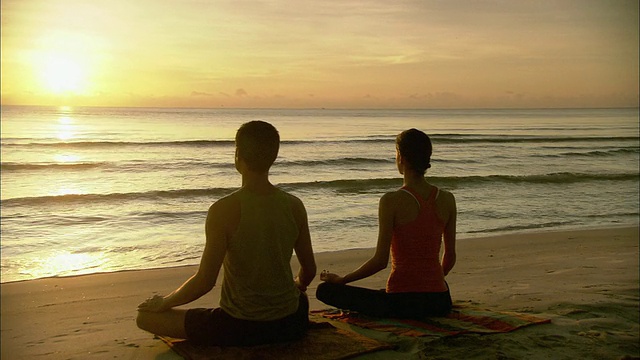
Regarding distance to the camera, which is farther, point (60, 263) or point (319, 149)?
point (319, 149)

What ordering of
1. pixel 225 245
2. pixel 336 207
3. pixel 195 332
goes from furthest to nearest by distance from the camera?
pixel 336 207 → pixel 195 332 → pixel 225 245

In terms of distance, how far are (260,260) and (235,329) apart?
1.49 feet

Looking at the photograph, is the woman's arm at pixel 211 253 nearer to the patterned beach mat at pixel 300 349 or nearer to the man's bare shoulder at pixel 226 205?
the man's bare shoulder at pixel 226 205

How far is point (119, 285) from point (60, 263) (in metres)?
1.53

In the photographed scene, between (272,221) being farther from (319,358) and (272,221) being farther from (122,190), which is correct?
A: (122,190)

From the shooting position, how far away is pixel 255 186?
3492 millimetres

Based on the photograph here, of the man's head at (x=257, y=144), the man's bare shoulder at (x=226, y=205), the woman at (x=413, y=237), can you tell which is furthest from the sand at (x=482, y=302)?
the man's head at (x=257, y=144)

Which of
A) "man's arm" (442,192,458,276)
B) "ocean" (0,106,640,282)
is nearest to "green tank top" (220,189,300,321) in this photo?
"man's arm" (442,192,458,276)

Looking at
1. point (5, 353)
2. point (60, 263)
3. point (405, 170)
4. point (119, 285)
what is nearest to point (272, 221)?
point (405, 170)

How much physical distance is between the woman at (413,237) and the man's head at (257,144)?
3.22 ft

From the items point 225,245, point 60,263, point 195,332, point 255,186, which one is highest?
point 255,186

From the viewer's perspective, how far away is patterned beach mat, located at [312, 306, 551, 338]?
4.12m

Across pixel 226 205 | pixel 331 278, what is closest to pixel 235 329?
pixel 226 205

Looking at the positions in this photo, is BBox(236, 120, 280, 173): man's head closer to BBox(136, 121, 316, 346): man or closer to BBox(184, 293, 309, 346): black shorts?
BBox(136, 121, 316, 346): man
